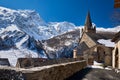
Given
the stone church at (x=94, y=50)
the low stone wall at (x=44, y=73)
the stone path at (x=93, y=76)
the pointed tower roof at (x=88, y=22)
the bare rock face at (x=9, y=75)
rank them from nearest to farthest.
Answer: the bare rock face at (x=9, y=75), the low stone wall at (x=44, y=73), the stone path at (x=93, y=76), the stone church at (x=94, y=50), the pointed tower roof at (x=88, y=22)

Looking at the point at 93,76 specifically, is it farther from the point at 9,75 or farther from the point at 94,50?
the point at 94,50

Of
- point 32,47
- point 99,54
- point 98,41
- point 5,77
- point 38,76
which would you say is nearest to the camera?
point 5,77

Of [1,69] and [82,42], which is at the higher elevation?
[82,42]

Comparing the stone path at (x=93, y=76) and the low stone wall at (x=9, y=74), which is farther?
the stone path at (x=93, y=76)

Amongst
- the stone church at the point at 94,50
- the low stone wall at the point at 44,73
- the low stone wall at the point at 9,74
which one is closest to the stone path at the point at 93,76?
the low stone wall at the point at 44,73

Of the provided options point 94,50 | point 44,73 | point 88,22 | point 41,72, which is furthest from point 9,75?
point 88,22

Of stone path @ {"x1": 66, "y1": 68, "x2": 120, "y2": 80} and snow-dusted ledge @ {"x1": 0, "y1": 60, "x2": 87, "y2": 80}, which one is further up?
snow-dusted ledge @ {"x1": 0, "y1": 60, "x2": 87, "y2": 80}

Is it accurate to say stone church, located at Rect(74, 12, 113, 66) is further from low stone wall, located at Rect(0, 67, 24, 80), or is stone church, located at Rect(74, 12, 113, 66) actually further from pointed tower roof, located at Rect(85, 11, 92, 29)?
low stone wall, located at Rect(0, 67, 24, 80)

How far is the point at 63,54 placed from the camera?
123 meters

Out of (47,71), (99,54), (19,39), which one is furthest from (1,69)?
(19,39)

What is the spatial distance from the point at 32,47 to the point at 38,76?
14169 cm

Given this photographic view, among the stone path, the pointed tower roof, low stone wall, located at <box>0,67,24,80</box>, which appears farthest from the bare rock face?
the pointed tower roof

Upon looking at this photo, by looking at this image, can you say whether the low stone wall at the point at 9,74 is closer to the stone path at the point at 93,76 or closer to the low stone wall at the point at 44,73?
the low stone wall at the point at 44,73

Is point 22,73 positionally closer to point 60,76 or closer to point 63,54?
point 60,76
